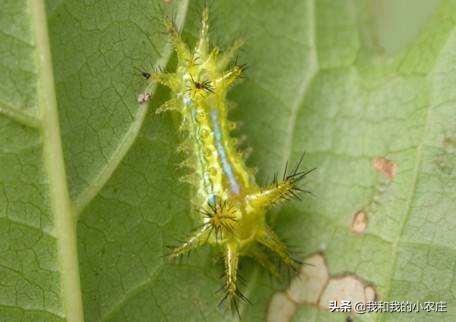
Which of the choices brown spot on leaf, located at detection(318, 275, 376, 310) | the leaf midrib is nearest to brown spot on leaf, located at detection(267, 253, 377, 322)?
brown spot on leaf, located at detection(318, 275, 376, 310)

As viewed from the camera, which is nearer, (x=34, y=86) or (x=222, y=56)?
(x=34, y=86)

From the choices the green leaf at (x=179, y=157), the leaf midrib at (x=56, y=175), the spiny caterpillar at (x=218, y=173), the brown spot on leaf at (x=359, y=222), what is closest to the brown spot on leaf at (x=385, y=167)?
the green leaf at (x=179, y=157)

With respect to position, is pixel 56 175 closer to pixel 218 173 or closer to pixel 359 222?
pixel 218 173

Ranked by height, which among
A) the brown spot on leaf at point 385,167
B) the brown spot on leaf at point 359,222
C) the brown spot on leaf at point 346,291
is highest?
the brown spot on leaf at point 385,167

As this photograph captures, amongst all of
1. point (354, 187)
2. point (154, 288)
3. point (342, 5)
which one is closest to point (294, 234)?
point (354, 187)

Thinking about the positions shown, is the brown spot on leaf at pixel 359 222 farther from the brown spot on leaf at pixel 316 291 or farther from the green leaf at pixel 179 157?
the brown spot on leaf at pixel 316 291

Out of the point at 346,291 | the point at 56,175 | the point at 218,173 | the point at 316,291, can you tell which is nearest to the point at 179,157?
the point at 218,173

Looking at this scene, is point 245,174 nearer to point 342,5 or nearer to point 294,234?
point 294,234
